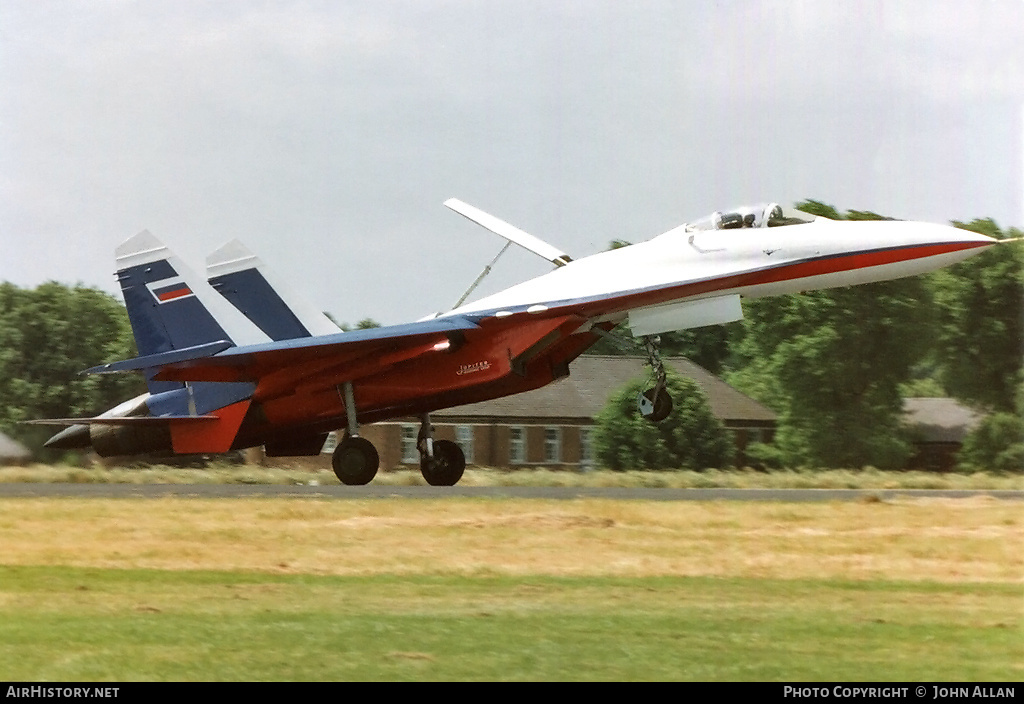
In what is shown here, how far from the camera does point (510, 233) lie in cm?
2405

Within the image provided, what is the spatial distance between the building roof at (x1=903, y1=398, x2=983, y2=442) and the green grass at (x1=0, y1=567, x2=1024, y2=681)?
35985 millimetres

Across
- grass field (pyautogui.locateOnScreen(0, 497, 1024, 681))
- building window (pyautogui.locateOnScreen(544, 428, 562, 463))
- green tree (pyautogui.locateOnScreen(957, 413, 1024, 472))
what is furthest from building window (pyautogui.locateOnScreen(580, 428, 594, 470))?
grass field (pyautogui.locateOnScreen(0, 497, 1024, 681))

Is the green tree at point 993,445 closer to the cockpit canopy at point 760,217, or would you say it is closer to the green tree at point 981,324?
the green tree at point 981,324

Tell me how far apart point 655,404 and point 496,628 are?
9726 millimetres

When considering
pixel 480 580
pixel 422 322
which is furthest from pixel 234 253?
pixel 480 580

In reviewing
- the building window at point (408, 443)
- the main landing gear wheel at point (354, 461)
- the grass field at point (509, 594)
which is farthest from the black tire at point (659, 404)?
the building window at point (408, 443)

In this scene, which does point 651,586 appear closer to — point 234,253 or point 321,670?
point 321,670

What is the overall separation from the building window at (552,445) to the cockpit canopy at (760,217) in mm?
27938

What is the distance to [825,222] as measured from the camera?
1927cm

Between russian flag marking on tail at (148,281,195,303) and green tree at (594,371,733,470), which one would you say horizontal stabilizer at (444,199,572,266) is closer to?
russian flag marking on tail at (148,281,195,303)

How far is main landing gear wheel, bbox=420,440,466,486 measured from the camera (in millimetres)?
23031

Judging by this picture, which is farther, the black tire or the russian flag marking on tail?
the russian flag marking on tail

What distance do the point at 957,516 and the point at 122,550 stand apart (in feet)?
35.8
